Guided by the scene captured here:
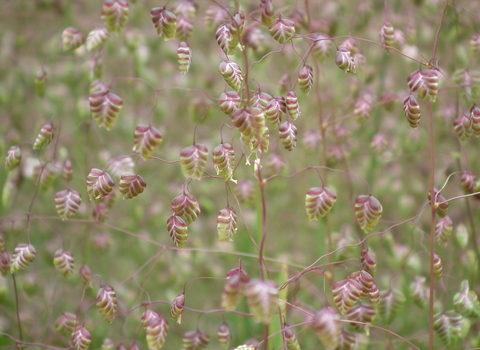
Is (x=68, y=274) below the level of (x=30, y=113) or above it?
above

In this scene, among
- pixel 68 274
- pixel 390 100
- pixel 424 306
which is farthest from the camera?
pixel 390 100

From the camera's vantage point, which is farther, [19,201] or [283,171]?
[19,201]

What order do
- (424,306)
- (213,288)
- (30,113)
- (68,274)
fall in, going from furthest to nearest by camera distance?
(213,288) < (30,113) < (424,306) < (68,274)

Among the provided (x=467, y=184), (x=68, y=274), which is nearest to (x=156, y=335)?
(x=68, y=274)

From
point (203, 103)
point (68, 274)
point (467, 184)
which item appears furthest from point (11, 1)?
point (467, 184)

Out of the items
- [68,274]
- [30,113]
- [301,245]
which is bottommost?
[301,245]

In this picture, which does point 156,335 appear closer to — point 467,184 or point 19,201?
point 467,184
